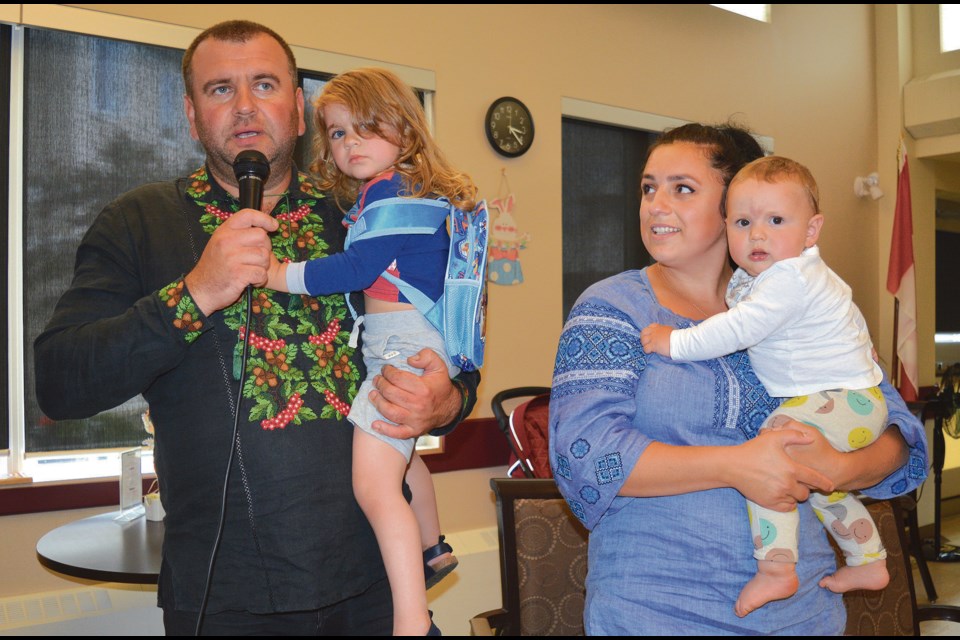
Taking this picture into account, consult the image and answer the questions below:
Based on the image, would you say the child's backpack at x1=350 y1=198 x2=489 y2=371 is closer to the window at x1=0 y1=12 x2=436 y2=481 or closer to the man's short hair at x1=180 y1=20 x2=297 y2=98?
the man's short hair at x1=180 y1=20 x2=297 y2=98

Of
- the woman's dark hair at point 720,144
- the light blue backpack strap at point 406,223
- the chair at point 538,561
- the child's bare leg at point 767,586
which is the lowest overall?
the chair at point 538,561

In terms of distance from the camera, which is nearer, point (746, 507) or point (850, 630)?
point (746, 507)

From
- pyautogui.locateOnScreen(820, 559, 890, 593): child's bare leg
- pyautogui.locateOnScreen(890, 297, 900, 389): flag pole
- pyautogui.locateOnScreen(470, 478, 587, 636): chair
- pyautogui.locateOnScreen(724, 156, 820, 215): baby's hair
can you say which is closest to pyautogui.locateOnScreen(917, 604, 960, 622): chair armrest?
pyautogui.locateOnScreen(820, 559, 890, 593): child's bare leg

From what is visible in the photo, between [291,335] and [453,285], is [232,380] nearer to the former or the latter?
[291,335]

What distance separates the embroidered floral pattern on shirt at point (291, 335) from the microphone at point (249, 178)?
0.23 m

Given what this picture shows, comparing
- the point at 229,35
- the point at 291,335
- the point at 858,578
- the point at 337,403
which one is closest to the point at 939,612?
the point at 858,578

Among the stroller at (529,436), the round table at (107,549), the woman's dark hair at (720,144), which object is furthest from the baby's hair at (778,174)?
the stroller at (529,436)

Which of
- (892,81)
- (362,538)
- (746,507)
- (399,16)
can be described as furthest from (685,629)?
(892,81)

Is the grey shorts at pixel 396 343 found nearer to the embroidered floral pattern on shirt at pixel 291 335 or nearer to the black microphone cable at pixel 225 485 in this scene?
the embroidered floral pattern on shirt at pixel 291 335

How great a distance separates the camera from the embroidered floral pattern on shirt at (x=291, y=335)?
142 cm

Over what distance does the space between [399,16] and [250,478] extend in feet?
10.7

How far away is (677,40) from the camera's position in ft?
17.8

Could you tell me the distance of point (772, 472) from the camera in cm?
130

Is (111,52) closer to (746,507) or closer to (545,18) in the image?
(545,18)
